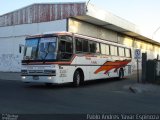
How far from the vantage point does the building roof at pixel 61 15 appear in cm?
3192

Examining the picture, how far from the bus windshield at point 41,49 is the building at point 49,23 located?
12.2 metres

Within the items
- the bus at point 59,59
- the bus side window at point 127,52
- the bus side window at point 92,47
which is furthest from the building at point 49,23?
the bus at point 59,59

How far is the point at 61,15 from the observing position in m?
32.8

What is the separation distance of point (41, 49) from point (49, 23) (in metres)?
14.9

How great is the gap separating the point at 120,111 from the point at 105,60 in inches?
525

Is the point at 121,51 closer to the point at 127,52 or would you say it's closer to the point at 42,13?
the point at 127,52

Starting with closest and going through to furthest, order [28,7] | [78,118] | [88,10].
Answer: [78,118] < [88,10] < [28,7]

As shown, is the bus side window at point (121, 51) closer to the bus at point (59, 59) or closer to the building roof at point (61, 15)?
the building roof at point (61, 15)

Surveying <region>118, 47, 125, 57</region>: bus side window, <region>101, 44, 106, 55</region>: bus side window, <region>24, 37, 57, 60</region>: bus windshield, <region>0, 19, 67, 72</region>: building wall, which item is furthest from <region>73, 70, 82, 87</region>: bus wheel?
<region>0, 19, 67, 72</region>: building wall

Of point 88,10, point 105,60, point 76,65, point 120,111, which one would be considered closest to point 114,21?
point 88,10

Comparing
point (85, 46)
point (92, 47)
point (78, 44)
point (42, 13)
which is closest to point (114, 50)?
point (92, 47)

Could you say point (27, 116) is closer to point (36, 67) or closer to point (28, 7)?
point (36, 67)

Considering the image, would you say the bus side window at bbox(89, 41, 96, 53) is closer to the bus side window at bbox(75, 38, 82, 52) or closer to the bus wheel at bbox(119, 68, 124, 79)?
the bus side window at bbox(75, 38, 82, 52)

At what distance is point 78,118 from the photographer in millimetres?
9852
